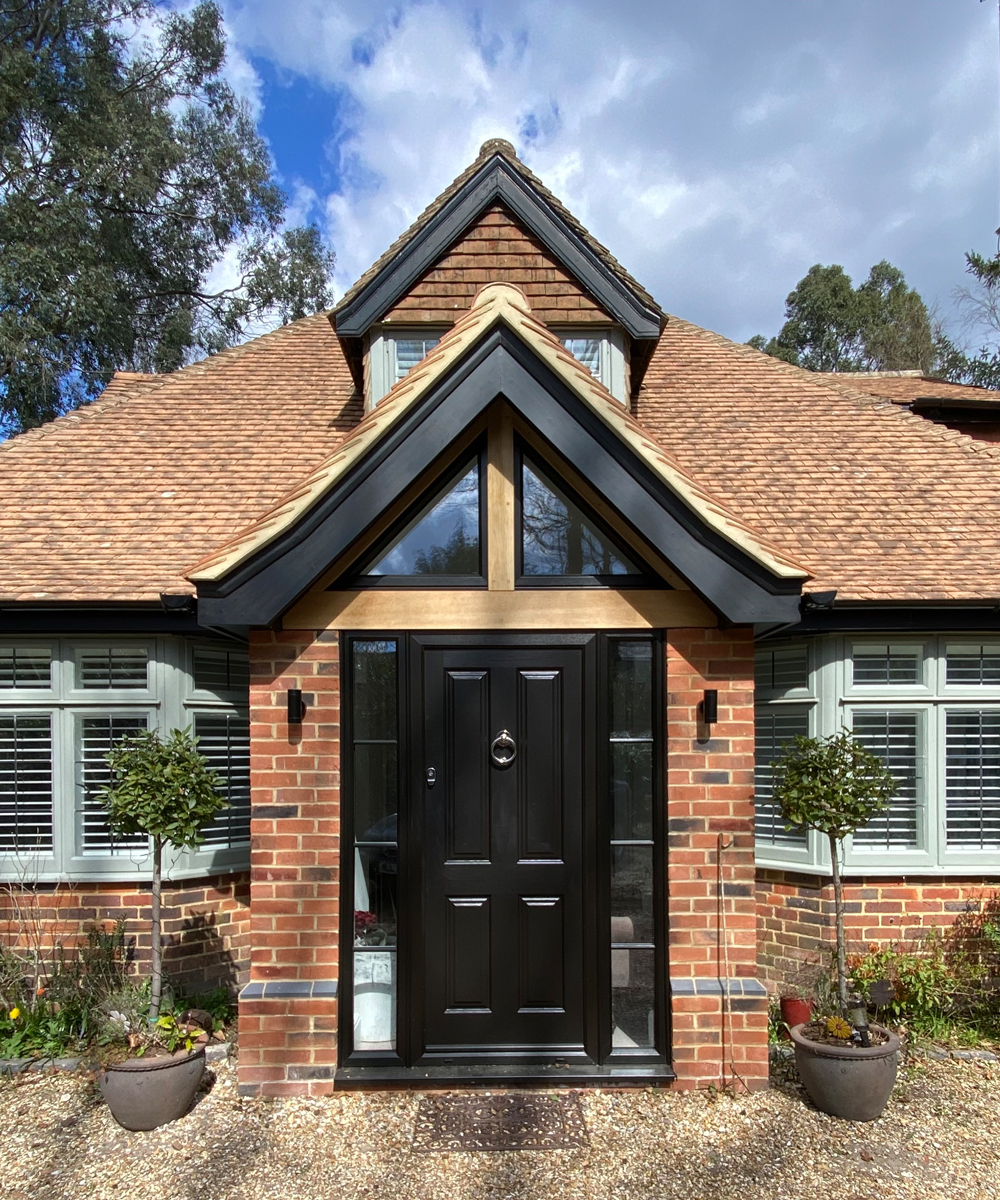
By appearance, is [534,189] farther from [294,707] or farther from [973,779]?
[973,779]

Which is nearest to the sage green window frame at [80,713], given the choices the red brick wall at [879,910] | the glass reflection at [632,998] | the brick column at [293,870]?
the brick column at [293,870]

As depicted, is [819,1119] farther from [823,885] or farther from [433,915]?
[433,915]

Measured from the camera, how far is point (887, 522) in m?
6.24

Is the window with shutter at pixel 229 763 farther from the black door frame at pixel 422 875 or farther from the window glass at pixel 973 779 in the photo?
the window glass at pixel 973 779

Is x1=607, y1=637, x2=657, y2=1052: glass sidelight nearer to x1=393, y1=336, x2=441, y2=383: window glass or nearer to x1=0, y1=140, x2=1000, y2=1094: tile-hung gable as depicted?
x1=0, y1=140, x2=1000, y2=1094: tile-hung gable

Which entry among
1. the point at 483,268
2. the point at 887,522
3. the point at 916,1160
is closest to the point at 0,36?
the point at 483,268

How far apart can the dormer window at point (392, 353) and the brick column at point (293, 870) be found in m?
A: 3.32

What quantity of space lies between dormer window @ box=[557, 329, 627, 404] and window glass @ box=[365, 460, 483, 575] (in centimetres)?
288

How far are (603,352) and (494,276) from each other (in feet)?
3.88

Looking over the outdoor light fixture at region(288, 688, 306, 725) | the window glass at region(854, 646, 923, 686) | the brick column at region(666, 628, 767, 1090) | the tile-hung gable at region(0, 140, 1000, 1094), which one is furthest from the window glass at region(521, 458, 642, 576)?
the window glass at region(854, 646, 923, 686)

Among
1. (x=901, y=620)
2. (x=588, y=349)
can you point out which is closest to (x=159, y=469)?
(x=588, y=349)

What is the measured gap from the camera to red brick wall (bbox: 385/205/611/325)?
6770mm

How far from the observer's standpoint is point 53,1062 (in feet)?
15.6

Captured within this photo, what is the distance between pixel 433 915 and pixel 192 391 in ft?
20.5
